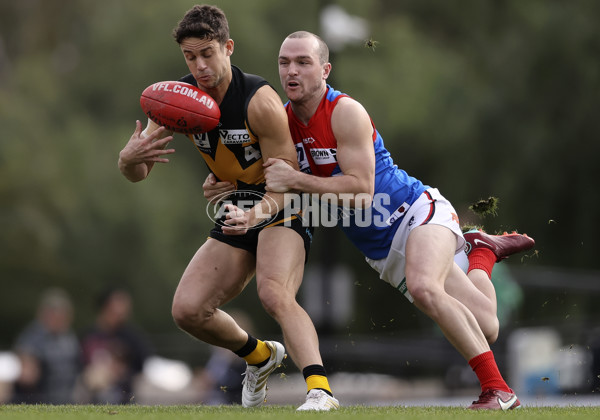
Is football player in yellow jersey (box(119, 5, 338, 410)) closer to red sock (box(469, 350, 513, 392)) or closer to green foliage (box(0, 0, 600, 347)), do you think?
red sock (box(469, 350, 513, 392))

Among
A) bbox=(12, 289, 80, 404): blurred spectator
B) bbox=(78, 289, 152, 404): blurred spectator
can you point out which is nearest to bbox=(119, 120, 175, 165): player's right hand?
bbox=(78, 289, 152, 404): blurred spectator

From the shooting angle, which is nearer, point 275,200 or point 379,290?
point 275,200

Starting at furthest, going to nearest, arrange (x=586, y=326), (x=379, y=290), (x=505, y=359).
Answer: (x=379, y=290)
(x=586, y=326)
(x=505, y=359)

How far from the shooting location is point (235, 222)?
6.83 meters

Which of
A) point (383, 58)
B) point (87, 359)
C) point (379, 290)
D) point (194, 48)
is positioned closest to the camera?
point (194, 48)

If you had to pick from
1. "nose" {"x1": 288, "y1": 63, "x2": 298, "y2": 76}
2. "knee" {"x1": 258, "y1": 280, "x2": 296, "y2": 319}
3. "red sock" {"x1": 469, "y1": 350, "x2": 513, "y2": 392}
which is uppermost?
"nose" {"x1": 288, "y1": 63, "x2": 298, "y2": 76}

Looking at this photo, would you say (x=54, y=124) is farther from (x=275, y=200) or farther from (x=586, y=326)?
(x=275, y=200)

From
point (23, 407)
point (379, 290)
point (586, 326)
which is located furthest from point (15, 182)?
point (23, 407)

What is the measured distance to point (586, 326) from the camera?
14867 millimetres

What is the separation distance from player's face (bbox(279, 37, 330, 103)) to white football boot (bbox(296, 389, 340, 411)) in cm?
200

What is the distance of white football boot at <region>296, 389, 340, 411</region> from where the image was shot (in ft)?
22.3

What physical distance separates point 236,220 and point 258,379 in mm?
1670

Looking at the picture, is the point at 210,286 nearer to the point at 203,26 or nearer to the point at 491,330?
the point at 203,26

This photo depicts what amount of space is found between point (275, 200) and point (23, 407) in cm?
250
